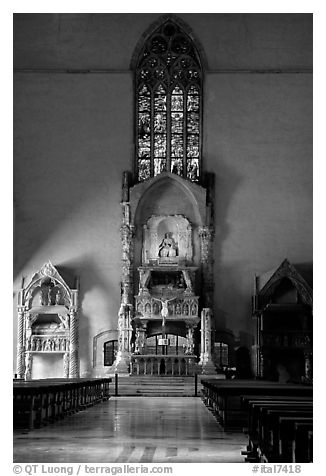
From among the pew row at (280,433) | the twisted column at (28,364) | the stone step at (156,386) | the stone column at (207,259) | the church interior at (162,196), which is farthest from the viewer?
the stone column at (207,259)

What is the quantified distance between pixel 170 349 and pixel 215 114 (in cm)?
846

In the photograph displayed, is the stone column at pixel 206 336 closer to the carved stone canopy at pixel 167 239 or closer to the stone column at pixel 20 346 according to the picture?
the carved stone canopy at pixel 167 239

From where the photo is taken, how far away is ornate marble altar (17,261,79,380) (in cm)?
2902

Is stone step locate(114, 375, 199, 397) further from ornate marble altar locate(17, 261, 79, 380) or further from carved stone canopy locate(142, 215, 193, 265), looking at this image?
carved stone canopy locate(142, 215, 193, 265)

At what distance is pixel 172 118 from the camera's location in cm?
3112

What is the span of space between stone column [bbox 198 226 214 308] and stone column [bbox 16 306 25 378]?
631 cm

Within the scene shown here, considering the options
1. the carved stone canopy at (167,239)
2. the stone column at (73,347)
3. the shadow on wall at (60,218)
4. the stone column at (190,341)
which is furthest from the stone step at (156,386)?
the shadow on wall at (60,218)

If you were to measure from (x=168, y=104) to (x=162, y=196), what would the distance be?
11.4ft

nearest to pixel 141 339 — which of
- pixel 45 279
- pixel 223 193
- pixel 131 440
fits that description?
pixel 45 279

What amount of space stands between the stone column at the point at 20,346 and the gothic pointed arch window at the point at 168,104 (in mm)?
6426

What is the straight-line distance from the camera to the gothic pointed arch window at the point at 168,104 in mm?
30859

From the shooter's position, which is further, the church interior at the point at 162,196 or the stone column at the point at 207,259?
the stone column at the point at 207,259

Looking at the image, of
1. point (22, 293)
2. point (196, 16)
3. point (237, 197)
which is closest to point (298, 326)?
point (237, 197)

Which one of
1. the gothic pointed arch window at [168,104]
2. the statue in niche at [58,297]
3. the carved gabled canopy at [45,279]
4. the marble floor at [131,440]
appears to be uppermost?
the gothic pointed arch window at [168,104]
